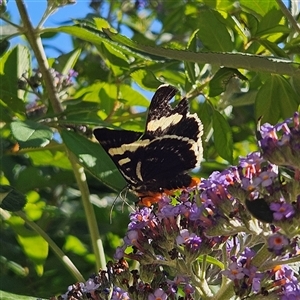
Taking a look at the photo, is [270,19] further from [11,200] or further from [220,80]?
[11,200]

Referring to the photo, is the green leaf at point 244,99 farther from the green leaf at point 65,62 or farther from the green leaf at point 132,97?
the green leaf at point 65,62

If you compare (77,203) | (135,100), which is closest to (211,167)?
(135,100)

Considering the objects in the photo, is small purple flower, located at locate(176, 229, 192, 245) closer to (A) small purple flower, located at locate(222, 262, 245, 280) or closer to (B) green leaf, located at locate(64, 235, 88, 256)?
(A) small purple flower, located at locate(222, 262, 245, 280)

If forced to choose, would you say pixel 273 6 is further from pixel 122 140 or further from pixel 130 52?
pixel 122 140

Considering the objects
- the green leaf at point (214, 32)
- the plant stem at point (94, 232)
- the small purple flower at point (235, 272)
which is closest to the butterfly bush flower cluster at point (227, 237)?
the small purple flower at point (235, 272)

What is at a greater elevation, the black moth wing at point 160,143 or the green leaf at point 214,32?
the green leaf at point 214,32

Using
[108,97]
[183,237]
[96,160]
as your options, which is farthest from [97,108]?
[183,237]

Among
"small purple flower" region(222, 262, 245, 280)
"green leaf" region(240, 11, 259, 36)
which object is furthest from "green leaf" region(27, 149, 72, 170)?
"small purple flower" region(222, 262, 245, 280)
